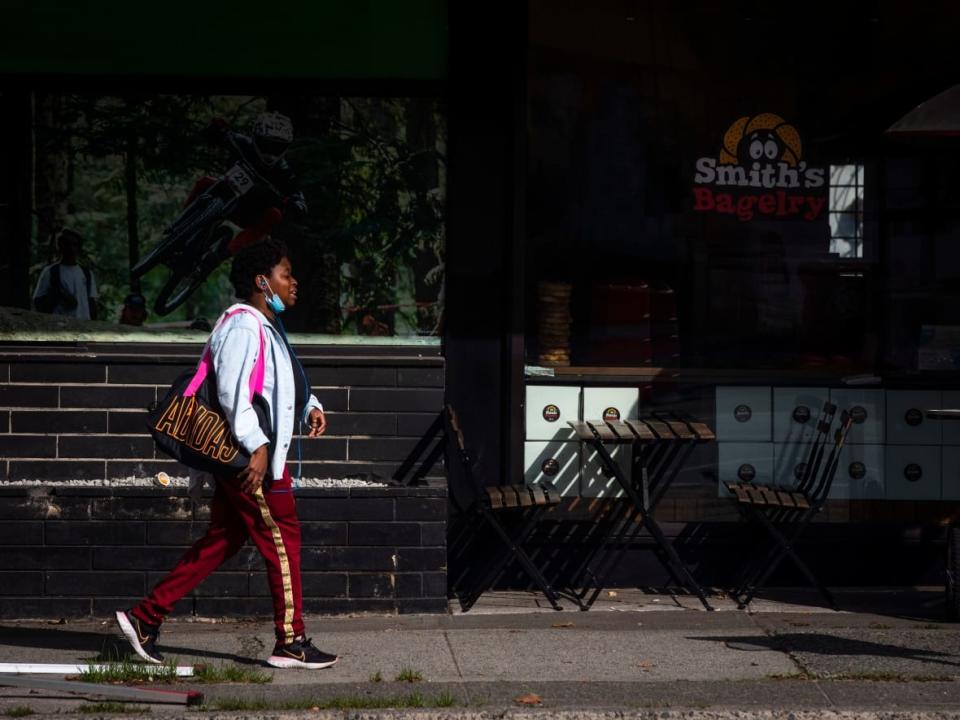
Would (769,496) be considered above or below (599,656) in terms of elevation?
above

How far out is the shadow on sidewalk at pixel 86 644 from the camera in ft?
22.8

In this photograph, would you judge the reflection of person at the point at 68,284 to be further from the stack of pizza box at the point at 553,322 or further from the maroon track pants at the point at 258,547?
the stack of pizza box at the point at 553,322

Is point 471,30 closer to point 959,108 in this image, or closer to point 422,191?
point 422,191

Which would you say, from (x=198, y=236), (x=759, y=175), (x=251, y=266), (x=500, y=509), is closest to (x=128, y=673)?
(x=251, y=266)

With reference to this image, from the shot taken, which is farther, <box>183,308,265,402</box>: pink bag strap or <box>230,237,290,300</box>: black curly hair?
<box>230,237,290,300</box>: black curly hair

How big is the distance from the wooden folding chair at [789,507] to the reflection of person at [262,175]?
2.89 metres

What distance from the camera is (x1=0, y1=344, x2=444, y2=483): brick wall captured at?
27.1ft

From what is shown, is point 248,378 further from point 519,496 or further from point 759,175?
point 759,175

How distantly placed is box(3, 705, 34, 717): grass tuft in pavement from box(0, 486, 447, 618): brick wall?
166cm

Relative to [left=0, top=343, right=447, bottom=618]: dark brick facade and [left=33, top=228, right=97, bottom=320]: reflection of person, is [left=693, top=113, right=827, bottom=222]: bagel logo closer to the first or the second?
[left=0, top=343, right=447, bottom=618]: dark brick facade

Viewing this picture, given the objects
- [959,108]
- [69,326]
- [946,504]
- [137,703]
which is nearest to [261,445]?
[137,703]

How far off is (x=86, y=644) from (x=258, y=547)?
1259 millimetres

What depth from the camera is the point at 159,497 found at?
25.6 feet

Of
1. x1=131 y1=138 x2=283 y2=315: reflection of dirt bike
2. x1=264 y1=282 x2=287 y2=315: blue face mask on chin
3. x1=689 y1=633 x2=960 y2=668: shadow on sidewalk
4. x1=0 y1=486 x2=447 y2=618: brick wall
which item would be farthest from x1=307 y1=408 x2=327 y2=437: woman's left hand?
x1=689 y1=633 x2=960 y2=668: shadow on sidewalk
